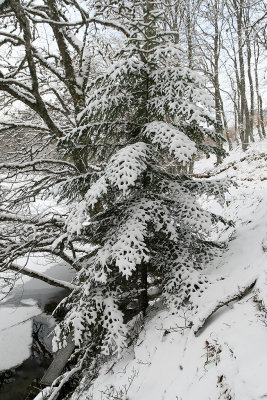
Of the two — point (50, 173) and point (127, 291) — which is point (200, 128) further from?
point (50, 173)

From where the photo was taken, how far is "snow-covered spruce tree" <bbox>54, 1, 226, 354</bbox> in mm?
3598

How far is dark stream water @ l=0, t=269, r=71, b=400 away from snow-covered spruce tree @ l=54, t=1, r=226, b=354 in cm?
260

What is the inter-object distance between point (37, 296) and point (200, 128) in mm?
11029

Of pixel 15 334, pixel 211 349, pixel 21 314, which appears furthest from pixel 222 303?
pixel 21 314

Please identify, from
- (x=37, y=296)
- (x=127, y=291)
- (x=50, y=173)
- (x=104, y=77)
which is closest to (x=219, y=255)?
(x=127, y=291)

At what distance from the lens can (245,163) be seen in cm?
1413

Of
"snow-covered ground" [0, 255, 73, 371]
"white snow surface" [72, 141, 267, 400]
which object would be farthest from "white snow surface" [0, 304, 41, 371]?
"white snow surface" [72, 141, 267, 400]

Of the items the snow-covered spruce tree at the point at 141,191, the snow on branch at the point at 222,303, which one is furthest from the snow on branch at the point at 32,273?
the snow on branch at the point at 222,303

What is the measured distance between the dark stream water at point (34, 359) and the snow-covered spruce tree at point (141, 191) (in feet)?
8.54

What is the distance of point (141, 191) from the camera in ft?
15.1

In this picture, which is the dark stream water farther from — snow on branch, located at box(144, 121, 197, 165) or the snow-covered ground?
snow on branch, located at box(144, 121, 197, 165)

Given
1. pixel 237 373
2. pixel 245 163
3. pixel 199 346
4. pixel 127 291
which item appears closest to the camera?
pixel 237 373

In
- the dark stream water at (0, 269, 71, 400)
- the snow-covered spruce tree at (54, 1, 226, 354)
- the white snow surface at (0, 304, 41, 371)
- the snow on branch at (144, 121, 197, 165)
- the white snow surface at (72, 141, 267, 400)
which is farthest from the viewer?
the white snow surface at (0, 304, 41, 371)

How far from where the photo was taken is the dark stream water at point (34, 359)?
744cm
